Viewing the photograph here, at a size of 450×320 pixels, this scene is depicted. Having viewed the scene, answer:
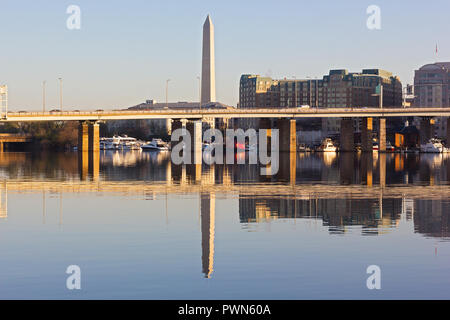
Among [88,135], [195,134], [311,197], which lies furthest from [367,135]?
[311,197]

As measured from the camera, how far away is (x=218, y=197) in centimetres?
4700

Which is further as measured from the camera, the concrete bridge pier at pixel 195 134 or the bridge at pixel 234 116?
the concrete bridge pier at pixel 195 134

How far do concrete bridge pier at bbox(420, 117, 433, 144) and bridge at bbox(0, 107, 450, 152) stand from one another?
0.39 meters

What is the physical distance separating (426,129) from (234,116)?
5510 cm

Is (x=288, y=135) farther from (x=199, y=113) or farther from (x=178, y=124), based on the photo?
(x=178, y=124)

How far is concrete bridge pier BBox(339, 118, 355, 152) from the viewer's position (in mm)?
183500

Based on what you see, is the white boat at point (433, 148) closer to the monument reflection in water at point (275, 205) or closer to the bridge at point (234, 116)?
the bridge at point (234, 116)

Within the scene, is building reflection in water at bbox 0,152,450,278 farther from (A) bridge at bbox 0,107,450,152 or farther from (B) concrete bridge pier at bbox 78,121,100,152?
(B) concrete bridge pier at bbox 78,121,100,152

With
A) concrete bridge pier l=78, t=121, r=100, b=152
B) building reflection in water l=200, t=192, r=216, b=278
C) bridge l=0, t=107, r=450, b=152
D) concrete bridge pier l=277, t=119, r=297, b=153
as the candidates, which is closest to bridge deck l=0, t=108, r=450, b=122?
bridge l=0, t=107, r=450, b=152

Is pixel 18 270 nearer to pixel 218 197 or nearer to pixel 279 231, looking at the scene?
pixel 279 231

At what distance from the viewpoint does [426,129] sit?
191 m

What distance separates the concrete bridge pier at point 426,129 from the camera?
190 metres

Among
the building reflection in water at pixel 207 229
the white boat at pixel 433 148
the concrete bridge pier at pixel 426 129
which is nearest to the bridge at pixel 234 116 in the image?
the concrete bridge pier at pixel 426 129
